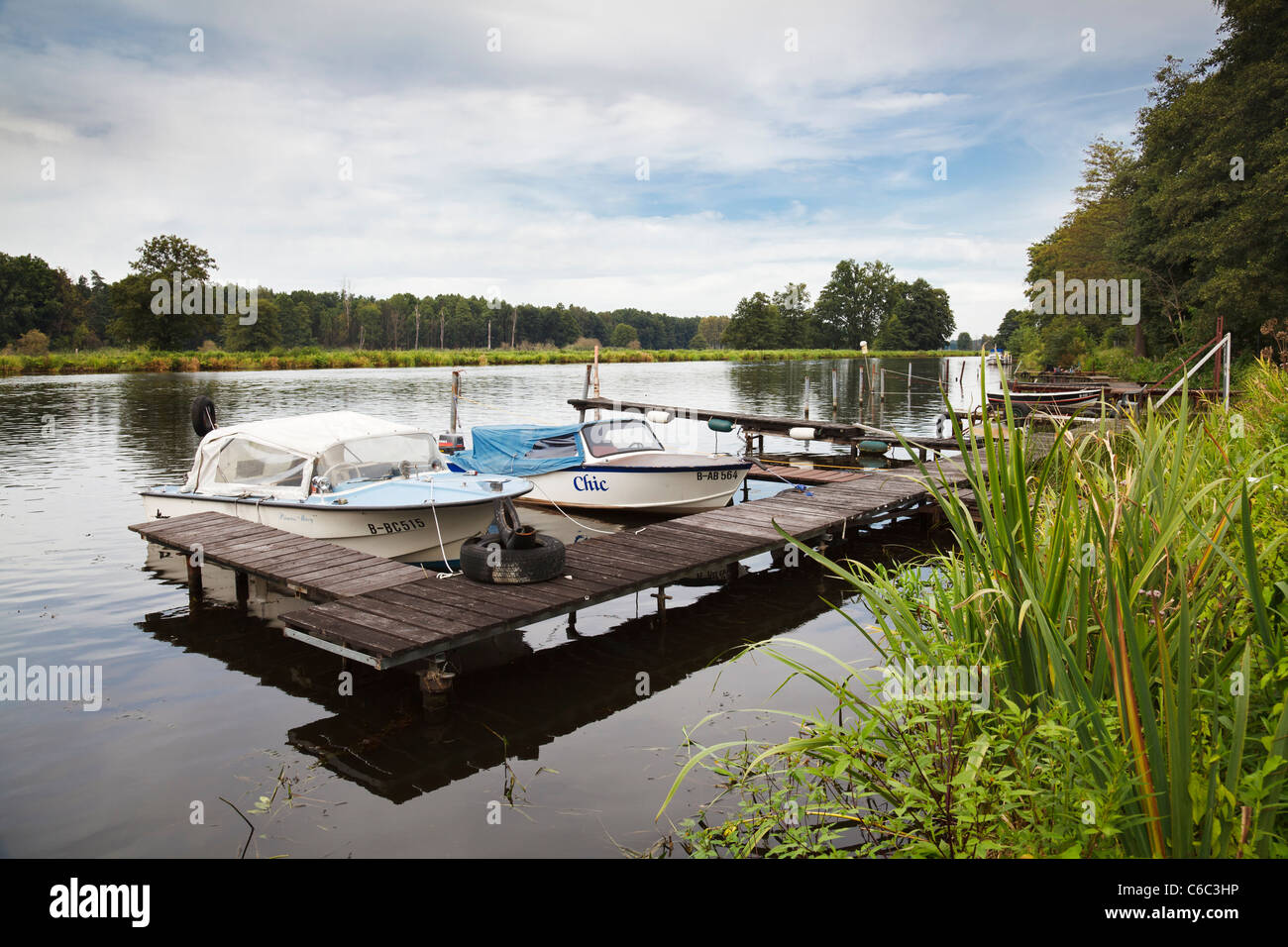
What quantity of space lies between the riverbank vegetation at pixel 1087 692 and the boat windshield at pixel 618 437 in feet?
36.4

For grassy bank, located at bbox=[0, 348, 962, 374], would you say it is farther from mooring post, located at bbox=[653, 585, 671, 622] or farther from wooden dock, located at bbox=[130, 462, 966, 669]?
mooring post, located at bbox=[653, 585, 671, 622]

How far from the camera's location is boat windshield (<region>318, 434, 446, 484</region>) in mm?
11805

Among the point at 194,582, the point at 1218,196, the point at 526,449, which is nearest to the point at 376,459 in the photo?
the point at 194,582

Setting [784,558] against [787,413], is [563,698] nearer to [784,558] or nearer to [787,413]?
[784,558]

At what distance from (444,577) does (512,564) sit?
94 centimetres

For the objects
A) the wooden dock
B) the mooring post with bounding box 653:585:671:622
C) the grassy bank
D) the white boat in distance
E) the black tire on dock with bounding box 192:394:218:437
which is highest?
the grassy bank

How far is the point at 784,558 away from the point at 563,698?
580 centimetres

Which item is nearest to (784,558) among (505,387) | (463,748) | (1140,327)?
(463,748)

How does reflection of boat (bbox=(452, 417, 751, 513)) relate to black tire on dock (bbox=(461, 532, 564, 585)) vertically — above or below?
above

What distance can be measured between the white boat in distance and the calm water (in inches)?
56.7

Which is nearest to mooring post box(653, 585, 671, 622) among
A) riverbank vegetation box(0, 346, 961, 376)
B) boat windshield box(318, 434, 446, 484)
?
boat windshield box(318, 434, 446, 484)

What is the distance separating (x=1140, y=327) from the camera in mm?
42312

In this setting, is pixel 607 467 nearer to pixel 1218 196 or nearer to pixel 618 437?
pixel 618 437
